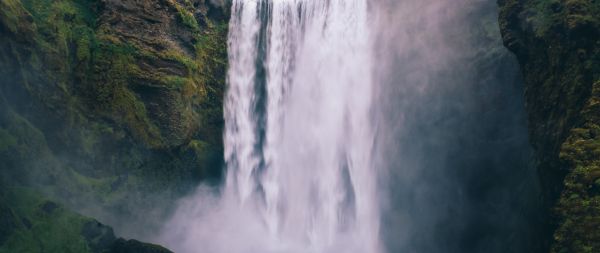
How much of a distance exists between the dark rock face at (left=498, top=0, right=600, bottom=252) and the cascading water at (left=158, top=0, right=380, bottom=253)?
7865mm

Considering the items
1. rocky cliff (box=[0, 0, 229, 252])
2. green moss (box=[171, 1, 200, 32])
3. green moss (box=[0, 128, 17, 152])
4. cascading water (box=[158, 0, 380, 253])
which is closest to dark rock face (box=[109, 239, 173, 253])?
rocky cliff (box=[0, 0, 229, 252])

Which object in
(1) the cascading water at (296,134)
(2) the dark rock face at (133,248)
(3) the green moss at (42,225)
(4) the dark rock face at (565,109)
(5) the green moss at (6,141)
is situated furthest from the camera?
(1) the cascading water at (296,134)

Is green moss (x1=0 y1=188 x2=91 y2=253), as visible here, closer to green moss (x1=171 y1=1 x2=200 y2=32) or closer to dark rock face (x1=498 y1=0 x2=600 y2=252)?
green moss (x1=171 y1=1 x2=200 y2=32)

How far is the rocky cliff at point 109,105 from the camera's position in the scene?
13.0 meters

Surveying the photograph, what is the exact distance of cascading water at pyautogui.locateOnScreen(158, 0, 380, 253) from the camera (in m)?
17.8

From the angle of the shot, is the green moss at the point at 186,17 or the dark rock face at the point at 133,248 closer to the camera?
the dark rock face at the point at 133,248

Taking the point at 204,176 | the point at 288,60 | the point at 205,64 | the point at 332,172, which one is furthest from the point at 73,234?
the point at 288,60

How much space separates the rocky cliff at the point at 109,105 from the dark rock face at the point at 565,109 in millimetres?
11922

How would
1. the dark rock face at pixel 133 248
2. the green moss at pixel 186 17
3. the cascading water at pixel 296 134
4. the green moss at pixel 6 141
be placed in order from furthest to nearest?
the cascading water at pixel 296 134
the green moss at pixel 186 17
the dark rock face at pixel 133 248
the green moss at pixel 6 141

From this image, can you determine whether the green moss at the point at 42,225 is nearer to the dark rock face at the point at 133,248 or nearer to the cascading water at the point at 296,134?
the dark rock face at the point at 133,248

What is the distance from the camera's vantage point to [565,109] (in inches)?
388

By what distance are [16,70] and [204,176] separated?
25.2 feet

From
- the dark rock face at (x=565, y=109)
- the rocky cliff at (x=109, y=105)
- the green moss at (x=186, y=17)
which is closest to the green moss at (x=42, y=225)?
the rocky cliff at (x=109, y=105)

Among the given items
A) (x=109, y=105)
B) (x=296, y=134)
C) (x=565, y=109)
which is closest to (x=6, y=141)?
(x=109, y=105)
